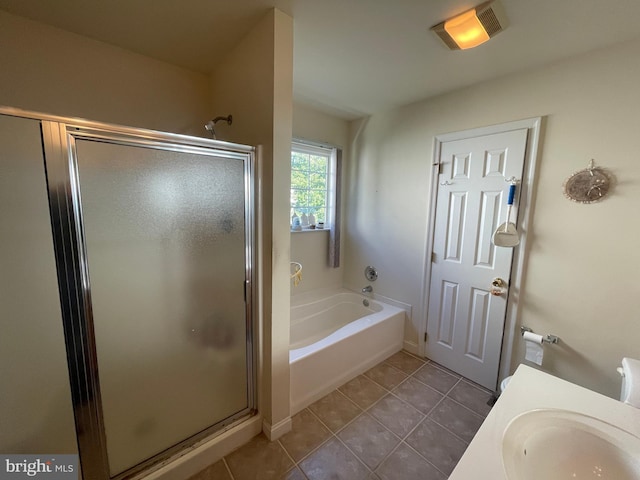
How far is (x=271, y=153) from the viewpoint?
1.36 metres

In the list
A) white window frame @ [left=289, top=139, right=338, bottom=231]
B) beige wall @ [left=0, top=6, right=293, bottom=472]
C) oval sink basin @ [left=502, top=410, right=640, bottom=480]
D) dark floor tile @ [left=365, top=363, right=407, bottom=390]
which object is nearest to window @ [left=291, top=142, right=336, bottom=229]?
white window frame @ [left=289, top=139, right=338, bottom=231]

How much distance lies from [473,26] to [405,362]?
2478 mm

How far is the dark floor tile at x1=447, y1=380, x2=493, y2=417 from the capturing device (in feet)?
6.00

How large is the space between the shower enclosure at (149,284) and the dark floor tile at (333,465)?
49 centimetres

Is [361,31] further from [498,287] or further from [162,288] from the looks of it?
[498,287]

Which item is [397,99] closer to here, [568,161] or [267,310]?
[568,161]

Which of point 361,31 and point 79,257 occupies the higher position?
point 361,31

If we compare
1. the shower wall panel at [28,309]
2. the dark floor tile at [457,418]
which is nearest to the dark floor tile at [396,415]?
the dark floor tile at [457,418]

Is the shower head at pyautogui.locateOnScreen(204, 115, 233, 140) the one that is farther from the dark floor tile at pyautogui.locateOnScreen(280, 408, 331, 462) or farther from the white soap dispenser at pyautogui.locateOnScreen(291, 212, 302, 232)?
the dark floor tile at pyautogui.locateOnScreen(280, 408, 331, 462)

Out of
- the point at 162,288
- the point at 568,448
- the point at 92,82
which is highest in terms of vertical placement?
the point at 92,82

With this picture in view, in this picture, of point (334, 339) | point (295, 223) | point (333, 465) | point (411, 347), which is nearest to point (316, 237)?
point (295, 223)

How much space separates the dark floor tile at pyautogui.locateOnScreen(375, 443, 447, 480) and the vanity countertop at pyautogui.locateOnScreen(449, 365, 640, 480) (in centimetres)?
80

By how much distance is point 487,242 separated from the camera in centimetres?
196

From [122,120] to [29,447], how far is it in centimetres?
175
